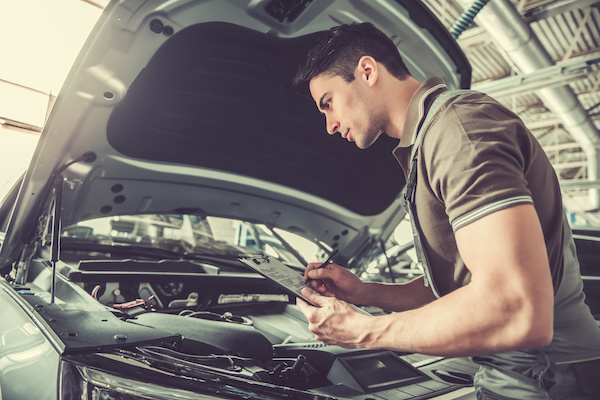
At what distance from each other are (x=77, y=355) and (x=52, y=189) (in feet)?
2.40

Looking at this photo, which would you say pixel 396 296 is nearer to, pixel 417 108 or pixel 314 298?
pixel 314 298

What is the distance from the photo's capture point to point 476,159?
662 mm

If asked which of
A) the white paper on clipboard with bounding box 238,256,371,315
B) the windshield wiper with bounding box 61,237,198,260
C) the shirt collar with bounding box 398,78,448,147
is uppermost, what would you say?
the shirt collar with bounding box 398,78,448,147

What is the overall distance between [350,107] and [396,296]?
54 centimetres

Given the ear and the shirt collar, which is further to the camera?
the ear

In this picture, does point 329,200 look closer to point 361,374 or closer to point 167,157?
point 167,157

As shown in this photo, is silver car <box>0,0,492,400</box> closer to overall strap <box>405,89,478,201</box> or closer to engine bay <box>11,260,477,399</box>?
engine bay <box>11,260,477,399</box>

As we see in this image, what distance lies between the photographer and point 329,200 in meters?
2.00

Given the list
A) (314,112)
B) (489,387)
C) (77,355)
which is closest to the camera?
(77,355)

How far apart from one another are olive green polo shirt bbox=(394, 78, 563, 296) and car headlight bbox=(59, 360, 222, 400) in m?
0.53

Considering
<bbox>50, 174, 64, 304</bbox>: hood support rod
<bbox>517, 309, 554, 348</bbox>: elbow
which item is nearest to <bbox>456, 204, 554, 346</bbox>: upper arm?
<bbox>517, 309, 554, 348</bbox>: elbow

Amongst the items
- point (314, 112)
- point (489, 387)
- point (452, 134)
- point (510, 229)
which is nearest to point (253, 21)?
point (314, 112)

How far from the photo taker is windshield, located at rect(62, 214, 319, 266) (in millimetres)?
1773

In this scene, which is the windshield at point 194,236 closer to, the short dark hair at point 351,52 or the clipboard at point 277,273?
the clipboard at point 277,273
